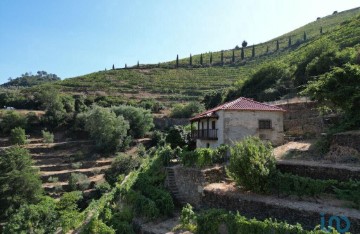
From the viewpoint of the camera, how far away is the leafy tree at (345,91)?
18.0 meters

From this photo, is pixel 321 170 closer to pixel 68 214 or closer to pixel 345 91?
pixel 345 91

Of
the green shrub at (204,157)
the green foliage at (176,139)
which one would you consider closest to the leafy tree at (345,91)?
the green shrub at (204,157)

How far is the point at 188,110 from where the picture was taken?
187 feet

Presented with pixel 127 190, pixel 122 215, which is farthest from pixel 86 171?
pixel 122 215

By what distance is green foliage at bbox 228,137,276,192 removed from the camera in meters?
15.5

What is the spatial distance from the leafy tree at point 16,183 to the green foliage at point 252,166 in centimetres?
2075

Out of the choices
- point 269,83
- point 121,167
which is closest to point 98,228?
point 121,167

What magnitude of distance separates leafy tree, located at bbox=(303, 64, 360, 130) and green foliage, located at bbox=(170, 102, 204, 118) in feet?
118

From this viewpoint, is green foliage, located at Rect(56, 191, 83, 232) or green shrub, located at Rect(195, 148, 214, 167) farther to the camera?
green foliage, located at Rect(56, 191, 83, 232)

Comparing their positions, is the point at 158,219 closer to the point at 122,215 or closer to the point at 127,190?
the point at 122,215

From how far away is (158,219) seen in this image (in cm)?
1748

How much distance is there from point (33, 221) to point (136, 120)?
102 ft

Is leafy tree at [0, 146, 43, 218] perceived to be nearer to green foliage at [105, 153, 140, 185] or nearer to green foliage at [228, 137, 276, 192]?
green foliage at [105, 153, 140, 185]

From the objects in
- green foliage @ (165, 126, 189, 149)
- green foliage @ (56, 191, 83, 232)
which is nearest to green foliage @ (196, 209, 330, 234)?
green foliage @ (56, 191, 83, 232)
